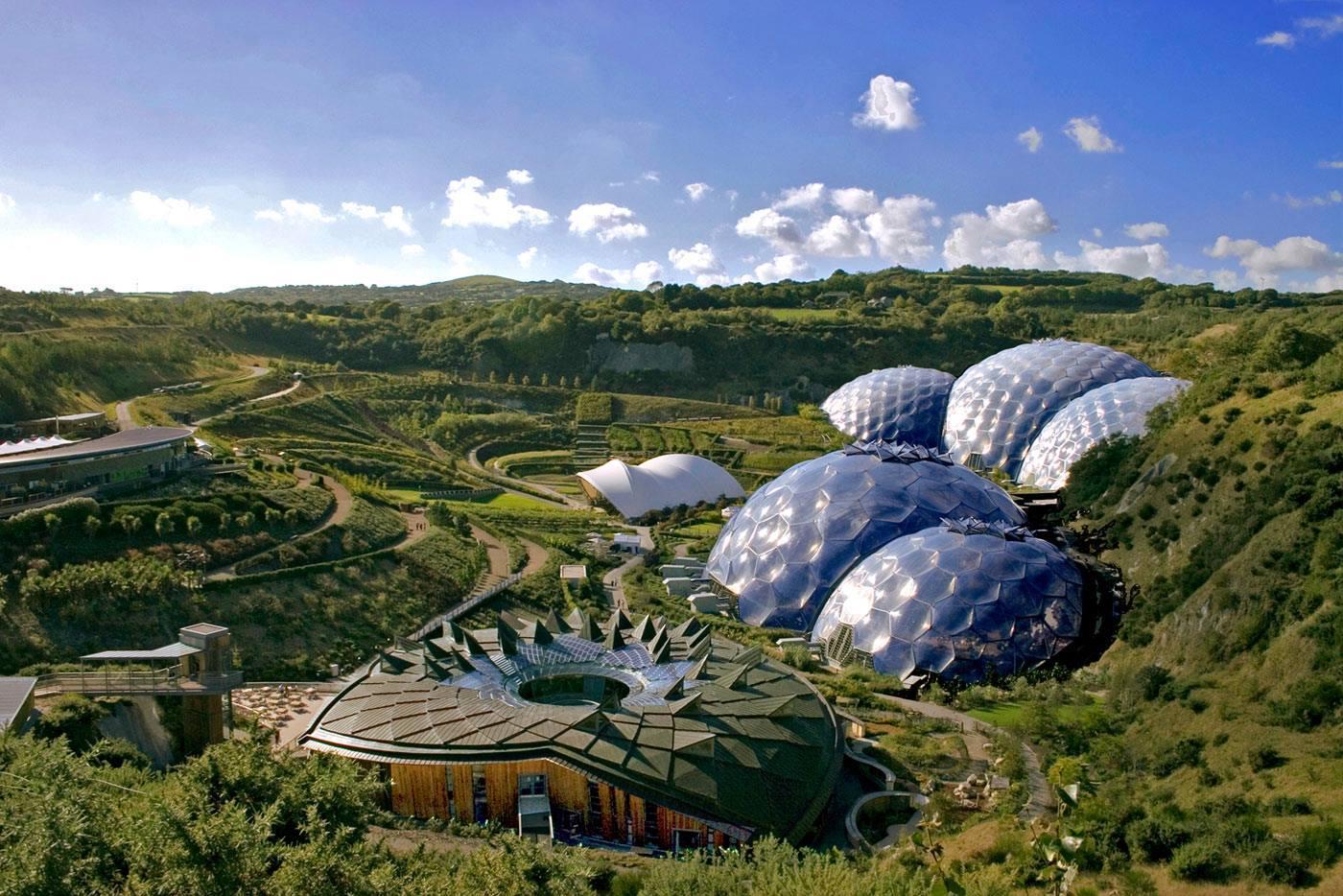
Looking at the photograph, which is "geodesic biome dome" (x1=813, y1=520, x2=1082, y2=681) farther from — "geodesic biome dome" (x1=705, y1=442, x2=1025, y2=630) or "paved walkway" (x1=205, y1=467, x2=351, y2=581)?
"paved walkway" (x1=205, y1=467, x2=351, y2=581)

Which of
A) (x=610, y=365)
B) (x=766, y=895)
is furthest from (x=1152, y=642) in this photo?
(x=610, y=365)

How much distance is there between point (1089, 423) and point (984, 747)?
95.7ft

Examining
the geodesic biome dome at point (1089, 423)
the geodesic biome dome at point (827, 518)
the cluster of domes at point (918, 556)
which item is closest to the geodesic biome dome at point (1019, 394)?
the cluster of domes at point (918, 556)

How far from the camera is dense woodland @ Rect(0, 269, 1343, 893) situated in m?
13.2

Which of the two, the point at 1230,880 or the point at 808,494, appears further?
the point at 808,494

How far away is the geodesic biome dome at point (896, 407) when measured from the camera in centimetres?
6166

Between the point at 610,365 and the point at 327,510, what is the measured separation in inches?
2212

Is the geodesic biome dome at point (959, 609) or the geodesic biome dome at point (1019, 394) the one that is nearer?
the geodesic biome dome at point (959, 609)

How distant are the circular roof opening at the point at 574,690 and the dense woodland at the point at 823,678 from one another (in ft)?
16.2

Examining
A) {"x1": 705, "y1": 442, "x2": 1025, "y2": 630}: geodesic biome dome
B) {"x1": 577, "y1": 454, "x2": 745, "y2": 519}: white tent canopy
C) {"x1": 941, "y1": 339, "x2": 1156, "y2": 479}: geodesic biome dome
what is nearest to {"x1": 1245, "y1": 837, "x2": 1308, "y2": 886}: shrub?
{"x1": 705, "y1": 442, "x2": 1025, "y2": 630}: geodesic biome dome

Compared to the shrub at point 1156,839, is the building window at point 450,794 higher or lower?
lower

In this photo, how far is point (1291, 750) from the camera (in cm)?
1723

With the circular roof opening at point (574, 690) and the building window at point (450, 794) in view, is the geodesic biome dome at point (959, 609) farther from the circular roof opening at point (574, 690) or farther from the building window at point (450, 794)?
the building window at point (450, 794)

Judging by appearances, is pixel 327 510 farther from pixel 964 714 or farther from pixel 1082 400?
pixel 1082 400
